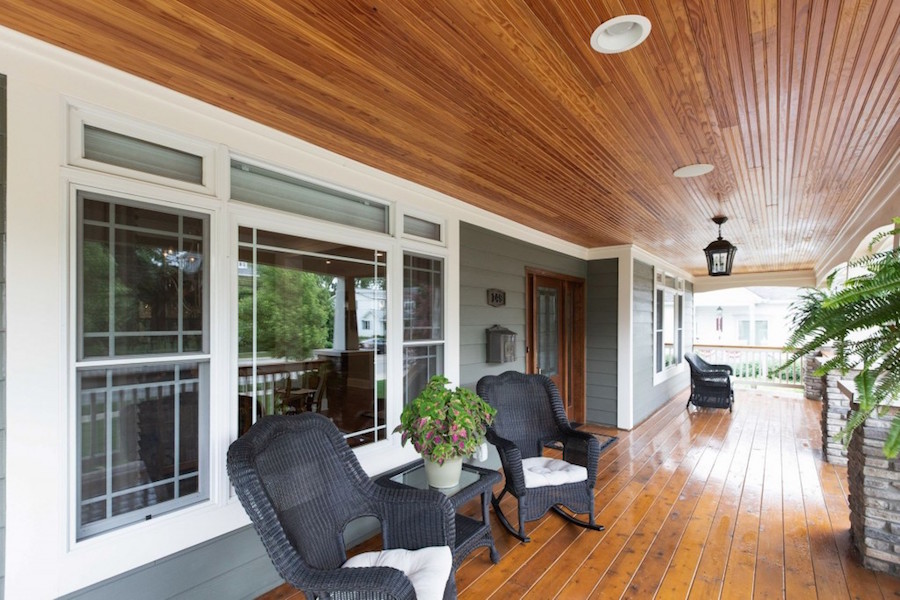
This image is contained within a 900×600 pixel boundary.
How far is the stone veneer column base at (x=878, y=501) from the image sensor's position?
251cm

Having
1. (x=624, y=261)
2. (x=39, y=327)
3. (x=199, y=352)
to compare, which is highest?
(x=624, y=261)

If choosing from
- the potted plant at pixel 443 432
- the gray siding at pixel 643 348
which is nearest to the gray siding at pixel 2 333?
the potted plant at pixel 443 432

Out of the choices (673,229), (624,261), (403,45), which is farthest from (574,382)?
(403,45)

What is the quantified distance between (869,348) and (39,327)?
2.89 m

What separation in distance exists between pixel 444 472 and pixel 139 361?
1.59 meters

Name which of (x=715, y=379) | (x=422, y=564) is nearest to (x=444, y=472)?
(x=422, y=564)

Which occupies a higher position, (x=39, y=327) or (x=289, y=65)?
(x=289, y=65)

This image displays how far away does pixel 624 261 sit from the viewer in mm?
6000

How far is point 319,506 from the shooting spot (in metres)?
2.03

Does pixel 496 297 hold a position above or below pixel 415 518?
above

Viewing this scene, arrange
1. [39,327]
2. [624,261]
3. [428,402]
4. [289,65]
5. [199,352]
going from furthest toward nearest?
1. [624,261]
2. [428,402]
3. [199,352]
4. [289,65]
5. [39,327]

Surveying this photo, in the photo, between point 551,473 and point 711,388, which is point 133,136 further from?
point 711,388

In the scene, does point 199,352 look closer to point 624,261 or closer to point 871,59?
point 871,59

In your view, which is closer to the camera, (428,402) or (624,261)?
(428,402)
